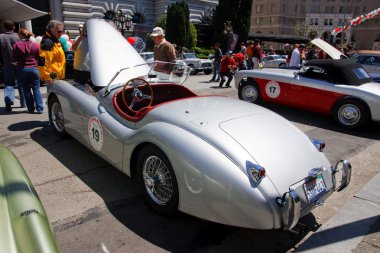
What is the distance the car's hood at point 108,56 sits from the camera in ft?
14.2

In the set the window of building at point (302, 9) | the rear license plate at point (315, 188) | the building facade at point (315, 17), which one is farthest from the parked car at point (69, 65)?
the window of building at point (302, 9)

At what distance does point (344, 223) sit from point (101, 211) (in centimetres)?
234

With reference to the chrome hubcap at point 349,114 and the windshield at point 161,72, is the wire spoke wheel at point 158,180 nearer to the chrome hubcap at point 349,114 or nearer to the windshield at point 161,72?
the windshield at point 161,72

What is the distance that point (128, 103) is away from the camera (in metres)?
4.11

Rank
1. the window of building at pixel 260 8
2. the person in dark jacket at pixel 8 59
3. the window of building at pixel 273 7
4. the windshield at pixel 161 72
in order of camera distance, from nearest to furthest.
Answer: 1. the windshield at pixel 161 72
2. the person in dark jacket at pixel 8 59
3. the window of building at pixel 273 7
4. the window of building at pixel 260 8

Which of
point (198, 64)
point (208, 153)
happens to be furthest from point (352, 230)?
point (198, 64)

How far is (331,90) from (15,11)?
14925mm

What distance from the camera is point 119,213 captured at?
3.20m

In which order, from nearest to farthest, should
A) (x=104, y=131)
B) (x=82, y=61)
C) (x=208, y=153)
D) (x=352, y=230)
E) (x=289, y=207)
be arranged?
(x=289, y=207)
(x=208, y=153)
(x=352, y=230)
(x=104, y=131)
(x=82, y=61)

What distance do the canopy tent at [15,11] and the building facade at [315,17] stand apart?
252 ft

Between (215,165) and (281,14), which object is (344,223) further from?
(281,14)

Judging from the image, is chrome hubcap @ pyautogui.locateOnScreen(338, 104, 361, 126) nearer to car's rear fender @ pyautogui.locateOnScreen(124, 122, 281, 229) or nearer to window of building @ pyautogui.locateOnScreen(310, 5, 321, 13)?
car's rear fender @ pyautogui.locateOnScreen(124, 122, 281, 229)

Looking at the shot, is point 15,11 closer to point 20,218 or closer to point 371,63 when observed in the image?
point 371,63

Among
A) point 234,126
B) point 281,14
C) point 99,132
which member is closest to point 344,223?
point 234,126
